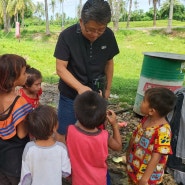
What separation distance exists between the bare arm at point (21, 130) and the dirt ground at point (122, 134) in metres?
1.06

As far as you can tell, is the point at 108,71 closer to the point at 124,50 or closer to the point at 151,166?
→ the point at 151,166

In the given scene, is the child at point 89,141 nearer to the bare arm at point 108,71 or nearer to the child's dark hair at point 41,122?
the child's dark hair at point 41,122

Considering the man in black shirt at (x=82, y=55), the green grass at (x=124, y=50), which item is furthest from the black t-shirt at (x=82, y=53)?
the green grass at (x=124, y=50)

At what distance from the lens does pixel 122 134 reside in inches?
173

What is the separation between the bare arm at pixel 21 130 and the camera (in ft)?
6.43

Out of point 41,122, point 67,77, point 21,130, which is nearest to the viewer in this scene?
point 41,122

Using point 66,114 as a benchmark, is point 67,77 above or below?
above

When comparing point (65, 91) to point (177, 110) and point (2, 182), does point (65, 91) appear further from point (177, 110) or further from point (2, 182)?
point (177, 110)

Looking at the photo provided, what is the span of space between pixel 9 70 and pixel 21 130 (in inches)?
16.9

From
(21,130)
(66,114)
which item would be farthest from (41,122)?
(66,114)

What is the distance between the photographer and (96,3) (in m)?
2.17

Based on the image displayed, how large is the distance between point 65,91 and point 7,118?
0.85 m

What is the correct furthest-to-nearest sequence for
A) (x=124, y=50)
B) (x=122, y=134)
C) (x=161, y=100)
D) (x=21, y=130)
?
1. (x=124, y=50)
2. (x=122, y=134)
3. (x=161, y=100)
4. (x=21, y=130)

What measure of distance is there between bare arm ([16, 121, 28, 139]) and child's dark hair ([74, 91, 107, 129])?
0.40 meters
